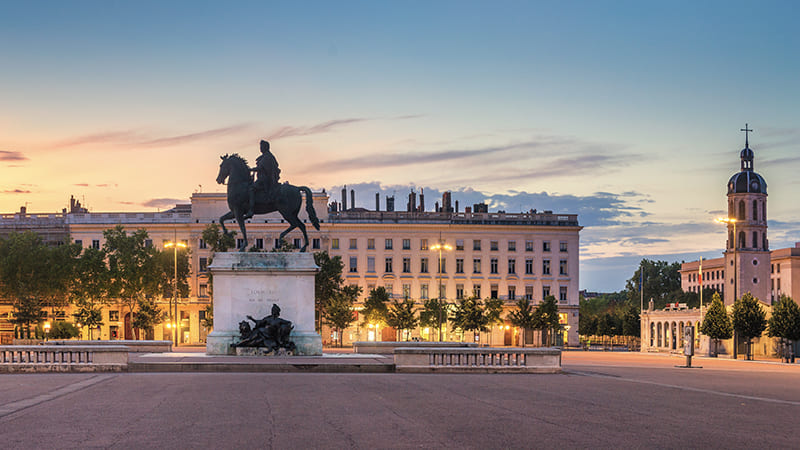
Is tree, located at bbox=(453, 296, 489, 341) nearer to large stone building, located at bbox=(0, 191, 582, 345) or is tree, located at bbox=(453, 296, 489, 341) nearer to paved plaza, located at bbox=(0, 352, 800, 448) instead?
large stone building, located at bbox=(0, 191, 582, 345)

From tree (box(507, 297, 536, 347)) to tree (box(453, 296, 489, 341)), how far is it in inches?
195

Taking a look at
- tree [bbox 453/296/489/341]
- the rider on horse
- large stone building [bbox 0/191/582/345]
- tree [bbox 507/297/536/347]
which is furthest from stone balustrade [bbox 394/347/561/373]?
large stone building [bbox 0/191/582/345]

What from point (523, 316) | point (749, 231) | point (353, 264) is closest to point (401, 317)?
point (523, 316)

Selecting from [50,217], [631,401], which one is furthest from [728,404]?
[50,217]

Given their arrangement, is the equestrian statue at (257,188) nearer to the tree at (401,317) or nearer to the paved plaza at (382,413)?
Answer: the paved plaza at (382,413)

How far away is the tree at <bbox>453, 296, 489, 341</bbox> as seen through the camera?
102 m

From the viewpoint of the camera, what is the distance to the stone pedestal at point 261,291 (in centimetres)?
3469

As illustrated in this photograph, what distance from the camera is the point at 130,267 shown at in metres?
95.8

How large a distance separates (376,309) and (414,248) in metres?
15.7

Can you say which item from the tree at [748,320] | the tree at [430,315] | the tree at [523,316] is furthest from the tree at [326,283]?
the tree at [748,320]

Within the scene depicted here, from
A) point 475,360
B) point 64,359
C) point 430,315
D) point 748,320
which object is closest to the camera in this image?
point 64,359

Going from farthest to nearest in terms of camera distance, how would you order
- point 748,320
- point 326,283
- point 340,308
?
point 340,308 → point 326,283 → point 748,320

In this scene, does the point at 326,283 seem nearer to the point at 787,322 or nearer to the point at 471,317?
the point at 471,317

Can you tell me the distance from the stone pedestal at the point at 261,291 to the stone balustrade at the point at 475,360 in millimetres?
5874
